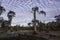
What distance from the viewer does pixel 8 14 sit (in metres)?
49.0

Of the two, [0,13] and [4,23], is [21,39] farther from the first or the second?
[4,23]

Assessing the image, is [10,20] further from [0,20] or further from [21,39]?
[21,39]

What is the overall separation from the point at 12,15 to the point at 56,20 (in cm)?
1434

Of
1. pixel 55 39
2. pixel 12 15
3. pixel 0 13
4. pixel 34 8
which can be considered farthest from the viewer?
pixel 12 15

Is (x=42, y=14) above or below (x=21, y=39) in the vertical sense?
above

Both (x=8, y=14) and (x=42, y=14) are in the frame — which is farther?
(x=8, y=14)

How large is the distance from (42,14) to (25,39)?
25693 millimetres

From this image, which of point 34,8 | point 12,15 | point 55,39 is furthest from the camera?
point 12,15

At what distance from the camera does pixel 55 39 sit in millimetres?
21391

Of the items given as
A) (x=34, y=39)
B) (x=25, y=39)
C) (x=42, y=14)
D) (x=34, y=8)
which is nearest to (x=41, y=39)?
(x=34, y=39)

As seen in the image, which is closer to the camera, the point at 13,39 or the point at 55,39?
the point at 13,39

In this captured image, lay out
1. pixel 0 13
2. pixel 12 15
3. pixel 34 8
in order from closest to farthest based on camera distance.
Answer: pixel 34 8
pixel 0 13
pixel 12 15

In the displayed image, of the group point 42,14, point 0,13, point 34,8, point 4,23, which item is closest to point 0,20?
point 4,23

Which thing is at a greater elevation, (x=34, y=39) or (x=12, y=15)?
(x=12, y=15)
